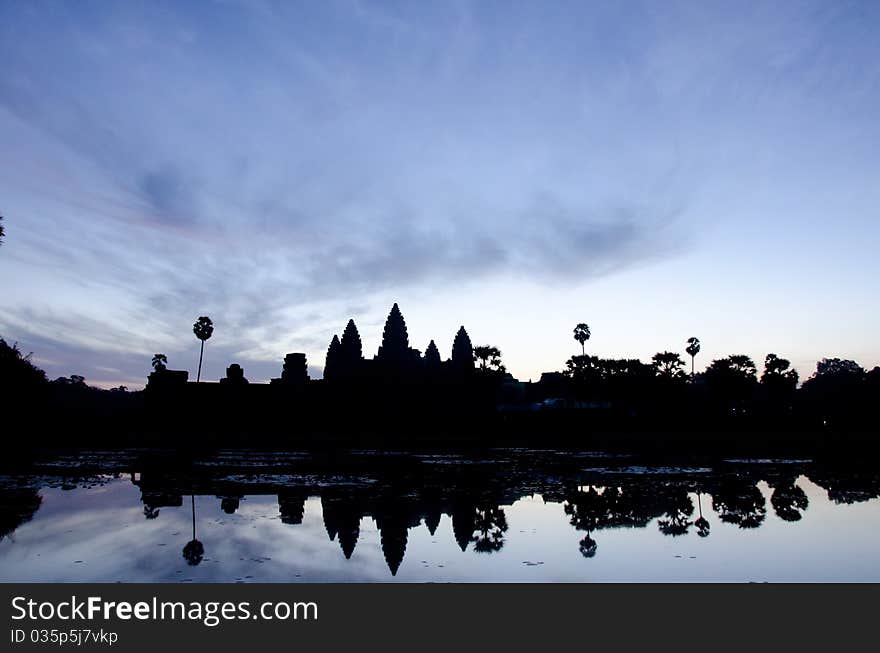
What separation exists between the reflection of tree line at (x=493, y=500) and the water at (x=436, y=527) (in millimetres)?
56

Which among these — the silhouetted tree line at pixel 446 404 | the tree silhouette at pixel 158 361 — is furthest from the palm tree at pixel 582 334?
the tree silhouette at pixel 158 361

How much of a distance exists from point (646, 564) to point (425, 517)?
503 cm

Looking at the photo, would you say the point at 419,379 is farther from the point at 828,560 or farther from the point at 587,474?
the point at 828,560

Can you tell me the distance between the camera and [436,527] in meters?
11.7

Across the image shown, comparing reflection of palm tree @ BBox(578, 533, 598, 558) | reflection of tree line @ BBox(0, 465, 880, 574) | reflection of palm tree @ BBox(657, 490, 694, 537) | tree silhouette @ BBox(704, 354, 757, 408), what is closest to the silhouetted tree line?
tree silhouette @ BBox(704, 354, 757, 408)

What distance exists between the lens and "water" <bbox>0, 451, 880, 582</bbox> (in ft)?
28.1

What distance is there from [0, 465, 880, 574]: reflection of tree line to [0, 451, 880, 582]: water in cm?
6

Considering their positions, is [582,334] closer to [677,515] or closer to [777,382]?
[777,382]

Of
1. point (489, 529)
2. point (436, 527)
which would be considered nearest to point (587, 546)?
point (489, 529)

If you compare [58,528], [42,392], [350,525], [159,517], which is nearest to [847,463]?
[350,525]

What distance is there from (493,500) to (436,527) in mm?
4210

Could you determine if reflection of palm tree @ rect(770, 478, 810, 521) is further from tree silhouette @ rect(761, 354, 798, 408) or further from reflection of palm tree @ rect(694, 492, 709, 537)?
tree silhouette @ rect(761, 354, 798, 408)
